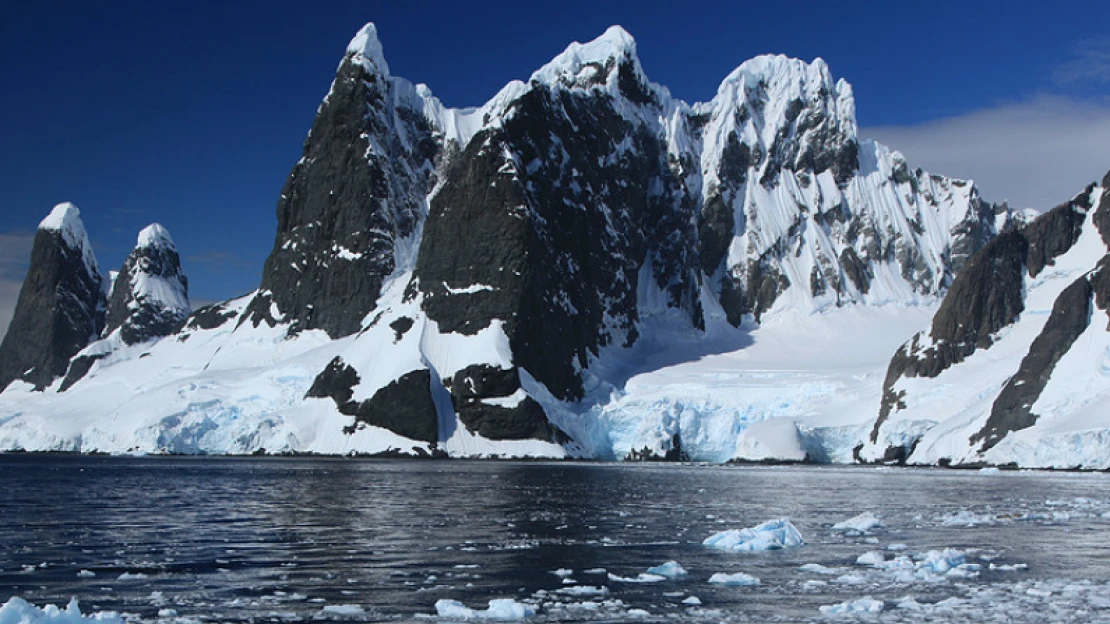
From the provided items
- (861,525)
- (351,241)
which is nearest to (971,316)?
(351,241)

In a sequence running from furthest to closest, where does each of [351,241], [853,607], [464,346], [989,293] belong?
[351,241] → [464,346] → [989,293] → [853,607]

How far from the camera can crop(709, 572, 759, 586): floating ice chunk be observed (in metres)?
29.4

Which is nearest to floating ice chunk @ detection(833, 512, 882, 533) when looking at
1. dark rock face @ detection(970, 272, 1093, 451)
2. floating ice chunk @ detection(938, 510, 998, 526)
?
floating ice chunk @ detection(938, 510, 998, 526)

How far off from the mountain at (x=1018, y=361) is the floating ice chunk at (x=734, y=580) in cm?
7685

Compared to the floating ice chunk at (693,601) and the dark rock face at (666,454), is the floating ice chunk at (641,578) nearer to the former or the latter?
the floating ice chunk at (693,601)

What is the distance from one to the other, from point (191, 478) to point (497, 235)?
86.3 m

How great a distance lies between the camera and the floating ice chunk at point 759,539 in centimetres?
3756

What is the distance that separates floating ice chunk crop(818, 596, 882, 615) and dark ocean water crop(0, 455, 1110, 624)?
48cm

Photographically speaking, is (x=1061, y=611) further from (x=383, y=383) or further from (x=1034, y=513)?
(x=383, y=383)

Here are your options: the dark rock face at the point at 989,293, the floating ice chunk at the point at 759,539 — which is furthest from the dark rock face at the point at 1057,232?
the floating ice chunk at the point at 759,539

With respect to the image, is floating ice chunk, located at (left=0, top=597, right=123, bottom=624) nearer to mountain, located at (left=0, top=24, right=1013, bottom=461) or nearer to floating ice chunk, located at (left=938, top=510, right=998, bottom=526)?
floating ice chunk, located at (left=938, top=510, right=998, bottom=526)

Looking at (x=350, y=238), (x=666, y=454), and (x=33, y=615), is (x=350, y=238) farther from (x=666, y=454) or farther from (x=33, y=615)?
(x=33, y=615)

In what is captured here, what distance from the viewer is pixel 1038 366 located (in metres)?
110

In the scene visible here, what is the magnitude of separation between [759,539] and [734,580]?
8447 millimetres
